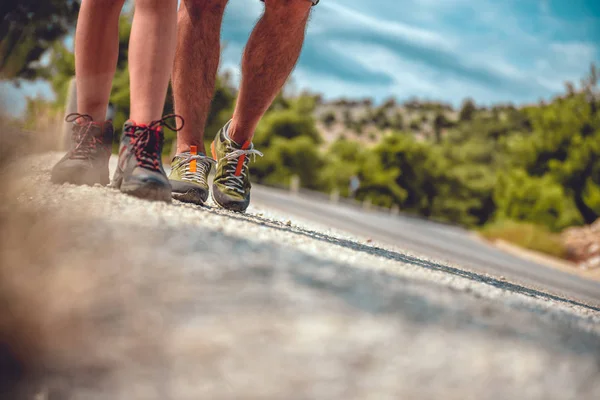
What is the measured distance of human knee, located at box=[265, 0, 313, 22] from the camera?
253cm

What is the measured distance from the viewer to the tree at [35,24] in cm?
1496

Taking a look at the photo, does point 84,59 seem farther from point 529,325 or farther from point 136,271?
point 529,325

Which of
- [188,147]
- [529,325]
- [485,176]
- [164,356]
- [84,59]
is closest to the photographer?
[164,356]

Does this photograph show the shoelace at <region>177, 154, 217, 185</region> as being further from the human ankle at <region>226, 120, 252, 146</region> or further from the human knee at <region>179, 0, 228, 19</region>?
the human knee at <region>179, 0, 228, 19</region>

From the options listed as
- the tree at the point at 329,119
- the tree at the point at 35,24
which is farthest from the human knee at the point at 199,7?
the tree at the point at 329,119

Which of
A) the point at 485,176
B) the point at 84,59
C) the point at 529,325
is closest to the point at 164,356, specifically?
the point at 529,325

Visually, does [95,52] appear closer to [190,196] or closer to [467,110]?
[190,196]

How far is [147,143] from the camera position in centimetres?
185

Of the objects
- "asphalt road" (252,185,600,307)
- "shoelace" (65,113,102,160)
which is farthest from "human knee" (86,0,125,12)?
"asphalt road" (252,185,600,307)

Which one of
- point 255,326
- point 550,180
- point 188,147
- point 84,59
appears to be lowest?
point 255,326

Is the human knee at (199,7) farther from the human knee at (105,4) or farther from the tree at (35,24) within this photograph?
the tree at (35,24)

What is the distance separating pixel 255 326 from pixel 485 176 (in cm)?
4724

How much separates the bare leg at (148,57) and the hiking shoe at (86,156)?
0.91 feet

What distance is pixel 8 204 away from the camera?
49.0 inches
